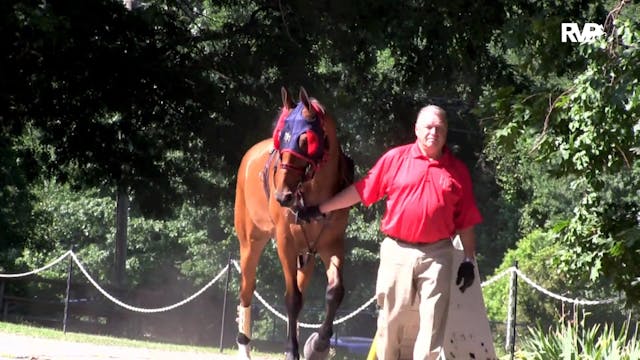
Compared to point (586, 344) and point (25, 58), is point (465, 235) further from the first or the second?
point (25, 58)

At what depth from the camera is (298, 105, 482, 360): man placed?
26.1 ft

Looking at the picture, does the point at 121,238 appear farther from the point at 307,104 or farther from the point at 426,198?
the point at 426,198

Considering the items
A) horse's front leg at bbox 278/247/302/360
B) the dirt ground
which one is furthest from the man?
the dirt ground

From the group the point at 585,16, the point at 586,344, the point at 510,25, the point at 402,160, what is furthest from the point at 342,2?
the point at 402,160

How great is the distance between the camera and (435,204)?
7.93m

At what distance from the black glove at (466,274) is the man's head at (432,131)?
0.76 meters

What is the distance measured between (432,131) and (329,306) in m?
2.28

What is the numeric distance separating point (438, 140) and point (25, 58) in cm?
1052

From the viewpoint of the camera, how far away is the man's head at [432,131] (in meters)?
8.05

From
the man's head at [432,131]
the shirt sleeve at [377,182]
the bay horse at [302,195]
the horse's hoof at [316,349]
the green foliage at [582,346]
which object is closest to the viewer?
the man's head at [432,131]

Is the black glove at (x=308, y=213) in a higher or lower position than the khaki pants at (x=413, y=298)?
higher

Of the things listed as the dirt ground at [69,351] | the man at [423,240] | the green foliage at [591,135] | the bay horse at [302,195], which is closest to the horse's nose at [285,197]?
the bay horse at [302,195]

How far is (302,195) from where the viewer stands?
30.0 feet

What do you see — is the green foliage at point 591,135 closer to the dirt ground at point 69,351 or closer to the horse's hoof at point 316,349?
the horse's hoof at point 316,349
